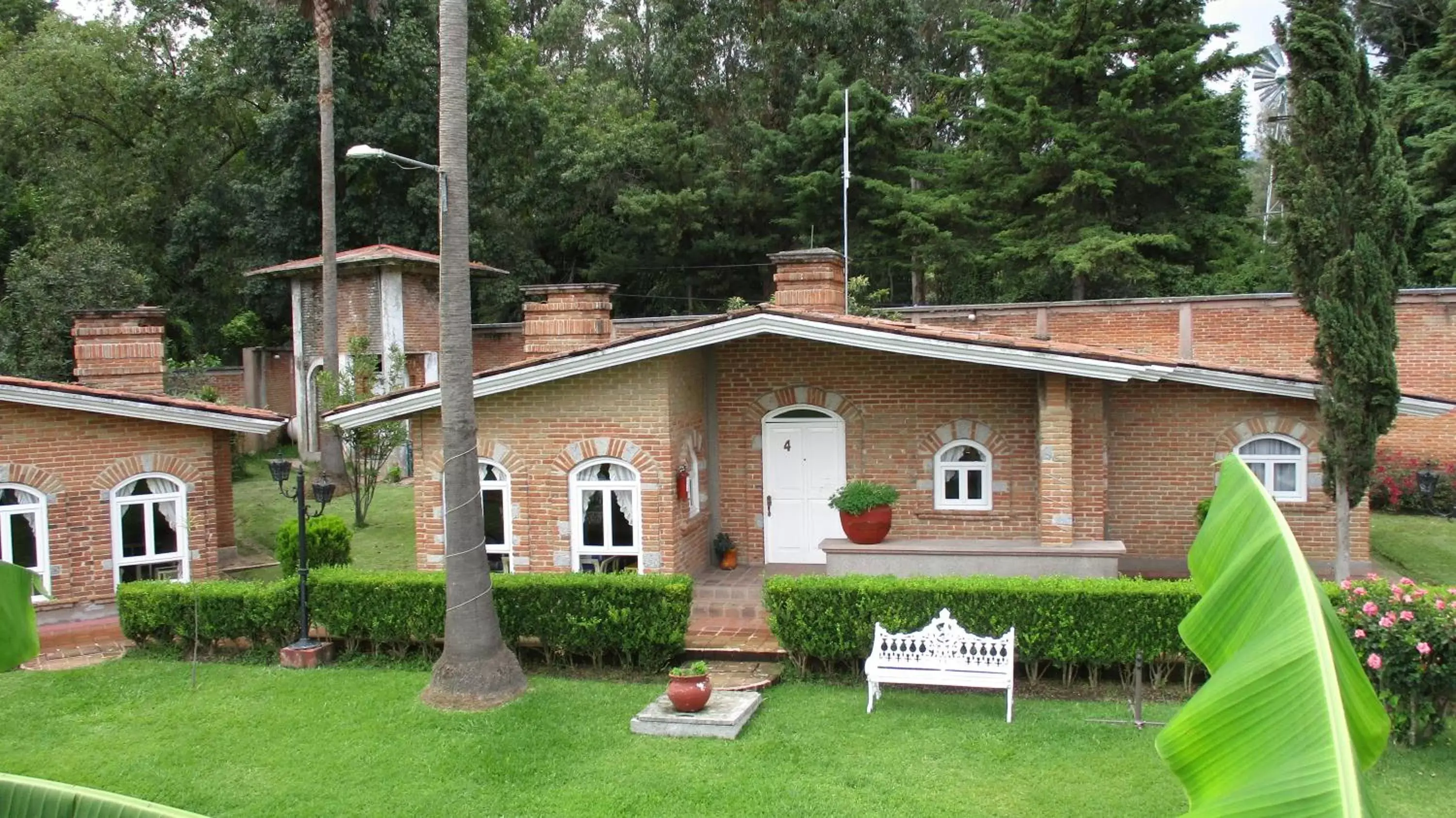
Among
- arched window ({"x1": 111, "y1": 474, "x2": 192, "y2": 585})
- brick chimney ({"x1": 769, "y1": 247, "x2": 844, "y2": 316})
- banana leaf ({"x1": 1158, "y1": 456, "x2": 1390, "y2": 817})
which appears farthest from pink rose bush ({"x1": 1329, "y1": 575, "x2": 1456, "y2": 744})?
arched window ({"x1": 111, "y1": 474, "x2": 192, "y2": 585})

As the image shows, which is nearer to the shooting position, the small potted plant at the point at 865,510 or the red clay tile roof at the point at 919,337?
the red clay tile roof at the point at 919,337

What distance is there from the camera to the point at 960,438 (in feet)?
50.1

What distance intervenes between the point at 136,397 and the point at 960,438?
11142 millimetres

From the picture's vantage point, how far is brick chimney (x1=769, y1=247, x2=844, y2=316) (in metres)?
16.1

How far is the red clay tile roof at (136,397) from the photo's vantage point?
47.2 ft

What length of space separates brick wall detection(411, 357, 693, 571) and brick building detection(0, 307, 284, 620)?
114 inches

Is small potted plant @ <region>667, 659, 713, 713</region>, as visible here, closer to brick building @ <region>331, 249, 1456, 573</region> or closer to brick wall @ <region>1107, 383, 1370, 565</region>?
brick building @ <region>331, 249, 1456, 573</region>

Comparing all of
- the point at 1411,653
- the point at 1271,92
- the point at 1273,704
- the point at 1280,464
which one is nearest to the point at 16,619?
the point at 1273,704

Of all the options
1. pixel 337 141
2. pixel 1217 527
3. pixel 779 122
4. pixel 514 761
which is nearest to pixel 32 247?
pixel 337 141

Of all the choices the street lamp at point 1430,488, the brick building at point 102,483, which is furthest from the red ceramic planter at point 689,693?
the street lamp at point 1430,488

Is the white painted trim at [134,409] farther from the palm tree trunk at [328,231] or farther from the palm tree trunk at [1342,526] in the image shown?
the palm tree trunk at [1342,526]

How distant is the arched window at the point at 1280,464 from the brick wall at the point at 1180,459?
11 cm

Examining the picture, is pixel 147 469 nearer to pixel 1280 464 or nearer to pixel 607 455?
pixel 607 455

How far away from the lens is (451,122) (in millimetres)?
11234
